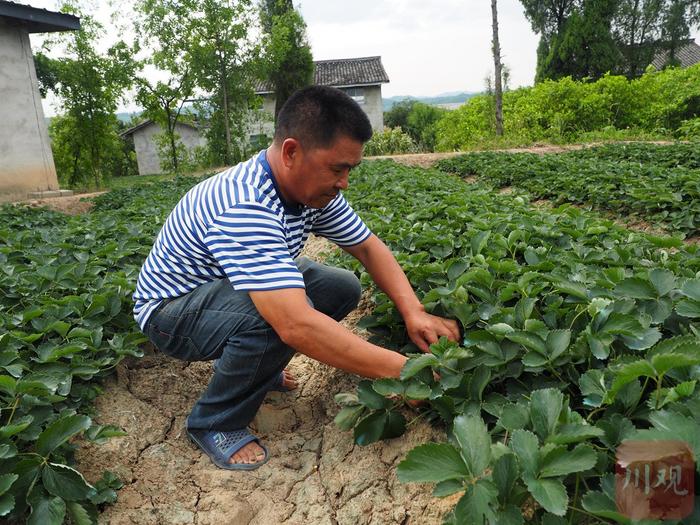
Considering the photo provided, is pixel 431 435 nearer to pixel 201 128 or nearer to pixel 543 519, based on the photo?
pixel 543 519

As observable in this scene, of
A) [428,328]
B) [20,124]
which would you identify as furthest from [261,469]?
[20,124]

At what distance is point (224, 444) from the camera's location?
1975 mm

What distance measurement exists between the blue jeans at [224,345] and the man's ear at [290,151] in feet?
1.60

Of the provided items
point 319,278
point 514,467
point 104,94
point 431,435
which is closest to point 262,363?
point 319,278

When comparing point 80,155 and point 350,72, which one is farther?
point 350,72

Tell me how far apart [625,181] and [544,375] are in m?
4.72

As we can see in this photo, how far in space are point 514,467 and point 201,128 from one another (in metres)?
18.9

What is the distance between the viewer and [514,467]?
1.10 meters

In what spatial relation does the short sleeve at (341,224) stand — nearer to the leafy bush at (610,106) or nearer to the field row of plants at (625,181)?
the field row of plants at (625,181)

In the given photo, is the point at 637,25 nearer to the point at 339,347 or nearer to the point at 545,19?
the point at 545,19

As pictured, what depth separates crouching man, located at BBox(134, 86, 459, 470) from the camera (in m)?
1.65

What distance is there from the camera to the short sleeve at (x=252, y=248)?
1659mm

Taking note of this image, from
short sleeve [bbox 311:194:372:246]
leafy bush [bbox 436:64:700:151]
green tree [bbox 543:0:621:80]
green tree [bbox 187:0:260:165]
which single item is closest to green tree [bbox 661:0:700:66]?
green tree [bbox 543:0:621:80]

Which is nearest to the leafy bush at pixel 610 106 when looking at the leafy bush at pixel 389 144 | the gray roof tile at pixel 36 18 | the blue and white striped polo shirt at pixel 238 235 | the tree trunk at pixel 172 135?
the leafy bush at pixel 389 144
